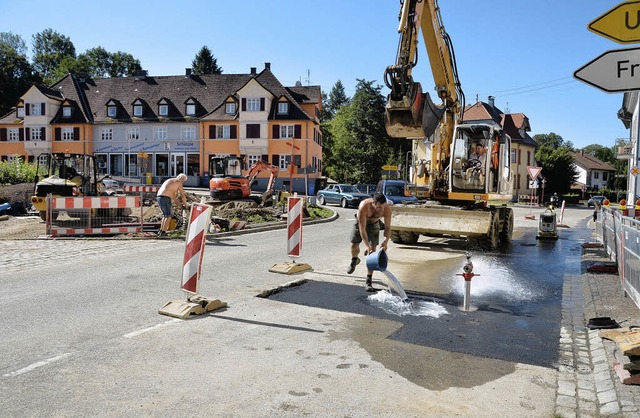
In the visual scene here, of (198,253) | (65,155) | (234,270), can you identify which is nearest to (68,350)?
(198,253)

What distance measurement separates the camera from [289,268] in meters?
9.59

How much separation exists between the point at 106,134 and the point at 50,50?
54598mm

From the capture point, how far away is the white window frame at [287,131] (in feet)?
164

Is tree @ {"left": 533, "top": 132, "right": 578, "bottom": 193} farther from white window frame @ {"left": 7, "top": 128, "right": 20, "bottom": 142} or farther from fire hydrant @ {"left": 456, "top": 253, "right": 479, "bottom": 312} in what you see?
white window frame @ {"left": 7, "top": 128, "right": 20, "bottom": 142}

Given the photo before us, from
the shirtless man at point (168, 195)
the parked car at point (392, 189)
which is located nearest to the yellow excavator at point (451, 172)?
the shirtless man at point (168, 195)

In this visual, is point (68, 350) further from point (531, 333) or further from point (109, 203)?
point (109, 203)

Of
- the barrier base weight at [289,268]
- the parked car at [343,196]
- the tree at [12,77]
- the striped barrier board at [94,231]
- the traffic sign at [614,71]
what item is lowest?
the barrier base weight at [289,268]

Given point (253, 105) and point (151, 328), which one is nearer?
point (151, 328)

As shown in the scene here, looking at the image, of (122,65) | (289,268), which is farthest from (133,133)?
(289,268)

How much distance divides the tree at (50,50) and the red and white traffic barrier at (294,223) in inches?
3840

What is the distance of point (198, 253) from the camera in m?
6.72

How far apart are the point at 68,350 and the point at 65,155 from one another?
1523 centimetres

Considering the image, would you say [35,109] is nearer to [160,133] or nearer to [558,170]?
[160,133]

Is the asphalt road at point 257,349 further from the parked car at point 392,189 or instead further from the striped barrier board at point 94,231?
the parked car at point 392,189
